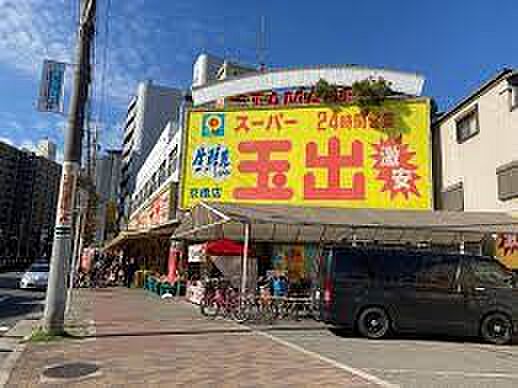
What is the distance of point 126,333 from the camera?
37.4 ft

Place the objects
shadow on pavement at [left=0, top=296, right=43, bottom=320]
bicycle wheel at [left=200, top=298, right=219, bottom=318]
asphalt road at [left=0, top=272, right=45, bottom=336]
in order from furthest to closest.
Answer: bicycle wheel at [left=200, top=298, right=219, bottom=318] → shadow on pavement at [left=0, top=296, right=43, bottom=320] → asphalt road at [left=0, top=272, right=45, bottom=336]

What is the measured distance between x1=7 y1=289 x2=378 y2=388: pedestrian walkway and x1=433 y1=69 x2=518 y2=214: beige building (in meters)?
10.5

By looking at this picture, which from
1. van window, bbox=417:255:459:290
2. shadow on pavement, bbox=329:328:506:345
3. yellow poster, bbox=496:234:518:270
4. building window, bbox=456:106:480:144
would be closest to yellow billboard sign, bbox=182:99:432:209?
building window, bbox=456:106:480:144

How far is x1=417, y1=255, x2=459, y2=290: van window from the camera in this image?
484 inches

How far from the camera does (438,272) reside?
488 inches

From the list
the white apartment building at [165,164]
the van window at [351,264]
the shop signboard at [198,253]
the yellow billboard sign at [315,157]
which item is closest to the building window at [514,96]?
the yellow billboard sign at [315,157]

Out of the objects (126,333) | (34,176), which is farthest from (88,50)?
(34,176)

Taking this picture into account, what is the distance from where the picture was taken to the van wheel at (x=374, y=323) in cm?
1229

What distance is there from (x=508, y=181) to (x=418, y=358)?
10.2 metres

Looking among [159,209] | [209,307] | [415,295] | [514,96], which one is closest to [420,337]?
[415,295]

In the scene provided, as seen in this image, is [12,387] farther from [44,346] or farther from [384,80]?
[384,80]

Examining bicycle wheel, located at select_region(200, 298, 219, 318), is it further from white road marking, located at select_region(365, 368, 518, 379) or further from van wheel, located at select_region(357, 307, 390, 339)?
white road marking, located at select_region(365, 368, 518, 379)

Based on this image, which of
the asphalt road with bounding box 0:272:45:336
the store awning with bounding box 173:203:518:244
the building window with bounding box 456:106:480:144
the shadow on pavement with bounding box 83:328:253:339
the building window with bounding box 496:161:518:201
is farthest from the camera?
the building window with bounding box 456:106:480:144

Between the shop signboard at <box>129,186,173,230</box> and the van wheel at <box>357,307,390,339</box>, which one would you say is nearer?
the van wheel at <box>357,307,390,339</box>
